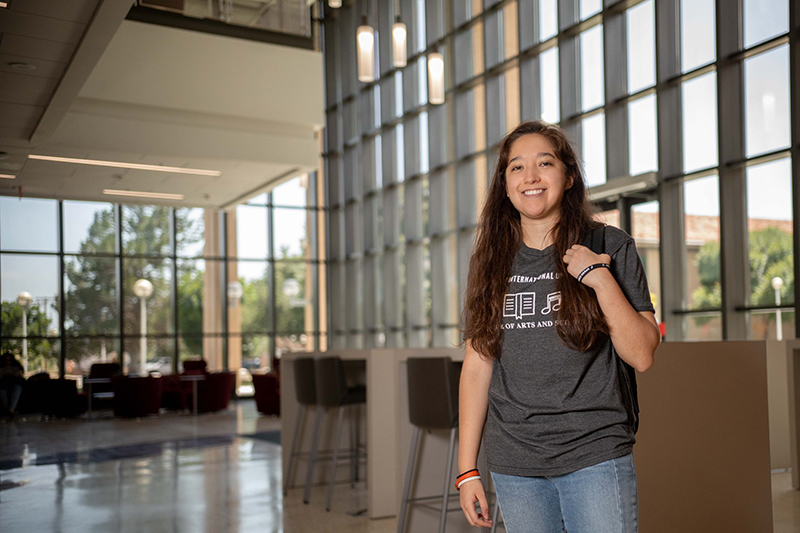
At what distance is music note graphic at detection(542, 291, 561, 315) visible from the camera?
1.33m

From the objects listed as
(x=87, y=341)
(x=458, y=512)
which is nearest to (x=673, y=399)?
(x=458, y=512)

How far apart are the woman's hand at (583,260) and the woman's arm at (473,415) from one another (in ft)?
0.93

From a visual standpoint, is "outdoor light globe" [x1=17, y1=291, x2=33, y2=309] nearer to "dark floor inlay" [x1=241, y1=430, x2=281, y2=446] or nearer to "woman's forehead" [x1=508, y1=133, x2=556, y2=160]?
"dark floor inlay" [x1=241, y1=430, x2=281, y2=446]

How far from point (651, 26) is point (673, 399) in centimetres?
598

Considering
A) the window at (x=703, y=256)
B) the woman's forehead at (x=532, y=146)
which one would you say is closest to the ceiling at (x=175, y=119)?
the window at (x=703, y=256)

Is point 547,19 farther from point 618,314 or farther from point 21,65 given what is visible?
point 618,314

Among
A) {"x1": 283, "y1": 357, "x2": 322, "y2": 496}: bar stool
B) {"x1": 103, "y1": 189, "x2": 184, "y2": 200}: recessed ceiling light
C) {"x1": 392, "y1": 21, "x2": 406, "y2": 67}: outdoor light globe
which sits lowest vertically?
{"x1": 283, "y1": 357, "x2": 322, "y2": 496}: bar stool

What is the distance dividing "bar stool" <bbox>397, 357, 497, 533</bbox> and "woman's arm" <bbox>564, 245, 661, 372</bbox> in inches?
94.6

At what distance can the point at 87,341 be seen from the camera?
13.9 meters

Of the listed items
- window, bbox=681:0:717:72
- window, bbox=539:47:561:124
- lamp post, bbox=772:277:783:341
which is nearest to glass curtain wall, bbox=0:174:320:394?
window, bbox=539:47:561:124

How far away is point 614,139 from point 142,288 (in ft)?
31.8

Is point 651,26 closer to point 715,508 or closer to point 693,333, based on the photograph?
point 693,333

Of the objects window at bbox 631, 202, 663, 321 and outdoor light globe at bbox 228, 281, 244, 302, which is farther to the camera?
outdoor light globe at bbox 228, 281, 244, 302

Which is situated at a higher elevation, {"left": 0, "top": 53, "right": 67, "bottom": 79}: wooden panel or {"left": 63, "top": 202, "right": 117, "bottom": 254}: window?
{"left": 0, "top": 53, "right": 67, "bottom": 79}: wooden panel
